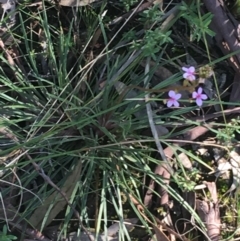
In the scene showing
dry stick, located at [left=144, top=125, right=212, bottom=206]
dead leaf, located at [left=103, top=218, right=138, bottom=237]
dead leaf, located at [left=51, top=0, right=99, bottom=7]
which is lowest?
dead leaf, located at [left=103, top=218, right=138, bottom=237]

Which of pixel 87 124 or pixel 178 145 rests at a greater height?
pixel 87 124

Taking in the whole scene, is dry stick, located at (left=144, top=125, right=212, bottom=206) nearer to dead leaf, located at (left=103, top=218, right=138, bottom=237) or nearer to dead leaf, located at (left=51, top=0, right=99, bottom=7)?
dead leaf, located at (left=103, top=218, right=138, bottom=237)

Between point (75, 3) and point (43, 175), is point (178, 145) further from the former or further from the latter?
point (75, 3)

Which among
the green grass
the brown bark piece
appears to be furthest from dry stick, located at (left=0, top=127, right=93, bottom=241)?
the brown bark piece

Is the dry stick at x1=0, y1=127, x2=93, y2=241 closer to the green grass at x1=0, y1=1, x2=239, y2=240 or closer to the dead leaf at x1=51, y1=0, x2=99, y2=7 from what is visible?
the green grass at x1=0, y1=1, x2=239, y2=240

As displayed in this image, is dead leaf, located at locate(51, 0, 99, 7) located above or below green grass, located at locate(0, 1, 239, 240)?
above

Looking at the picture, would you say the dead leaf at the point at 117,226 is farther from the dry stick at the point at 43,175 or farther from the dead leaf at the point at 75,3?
the dead leaf at the point at 75,3

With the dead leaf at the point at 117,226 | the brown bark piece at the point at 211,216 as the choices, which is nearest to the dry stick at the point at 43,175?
the dead leaf at the point at 117,226

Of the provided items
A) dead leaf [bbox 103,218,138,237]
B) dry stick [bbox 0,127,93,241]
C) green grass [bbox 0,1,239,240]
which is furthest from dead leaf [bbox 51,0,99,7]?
dead leaf [bbox 103,218,138,237]

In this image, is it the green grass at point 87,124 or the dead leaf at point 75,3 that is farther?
the dead leaf at point 75,3

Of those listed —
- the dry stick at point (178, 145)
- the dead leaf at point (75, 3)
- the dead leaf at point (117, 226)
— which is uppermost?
the dead leaf at point (75, 3)

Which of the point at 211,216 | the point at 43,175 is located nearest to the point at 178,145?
the point at 211,216

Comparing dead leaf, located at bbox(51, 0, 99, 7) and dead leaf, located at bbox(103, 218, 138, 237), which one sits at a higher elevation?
dead leaf, located at bbox(51, 0, 99, 7)

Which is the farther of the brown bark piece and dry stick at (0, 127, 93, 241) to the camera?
the brown bark piece
